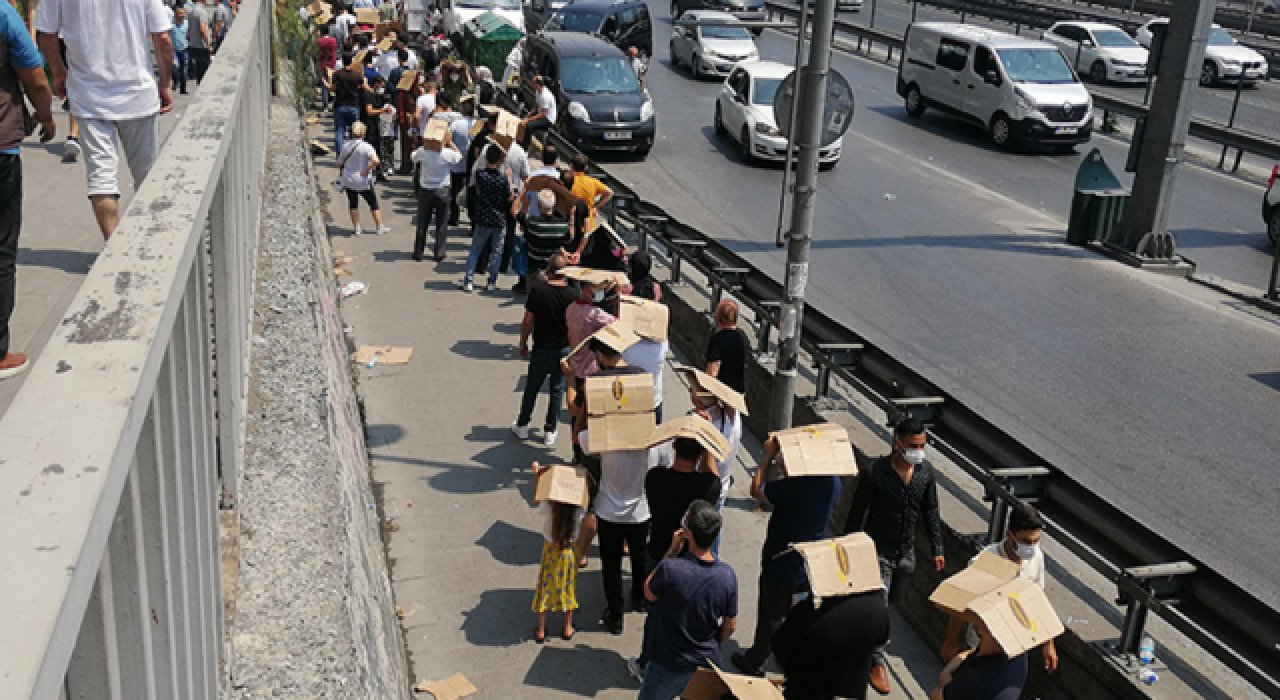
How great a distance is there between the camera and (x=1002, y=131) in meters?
24.2

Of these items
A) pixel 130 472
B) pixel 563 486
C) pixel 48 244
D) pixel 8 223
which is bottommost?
pixel 563 486

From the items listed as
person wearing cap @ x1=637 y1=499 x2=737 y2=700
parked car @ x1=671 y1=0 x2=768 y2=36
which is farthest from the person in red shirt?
person wearing cap @ x1=637 y1=499 x2=737 y2=700

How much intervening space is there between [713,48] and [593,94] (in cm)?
916

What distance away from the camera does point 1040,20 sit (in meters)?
39.8

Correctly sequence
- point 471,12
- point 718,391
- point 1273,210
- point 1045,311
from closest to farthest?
1. point 718,391
2. point 1045,311
3. point 1273,210
4. point 471,12

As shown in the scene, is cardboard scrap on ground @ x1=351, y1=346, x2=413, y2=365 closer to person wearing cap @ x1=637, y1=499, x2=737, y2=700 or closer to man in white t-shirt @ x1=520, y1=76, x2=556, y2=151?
person wearing cap @ x1=637, y1=499, x2=737, y2=700

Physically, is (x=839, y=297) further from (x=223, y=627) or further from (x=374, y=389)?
(x=223, y=627)

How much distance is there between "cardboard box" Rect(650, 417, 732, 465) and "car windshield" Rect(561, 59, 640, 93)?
16.6m

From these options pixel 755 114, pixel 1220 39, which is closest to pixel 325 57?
pixel 755 114

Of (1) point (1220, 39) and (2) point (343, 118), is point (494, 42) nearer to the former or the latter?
(2) point (343, 118)

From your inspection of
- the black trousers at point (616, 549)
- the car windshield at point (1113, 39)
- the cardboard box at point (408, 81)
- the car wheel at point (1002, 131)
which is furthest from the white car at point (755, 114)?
the black trousers at point (616, 549)

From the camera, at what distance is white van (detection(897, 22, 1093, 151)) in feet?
76.9

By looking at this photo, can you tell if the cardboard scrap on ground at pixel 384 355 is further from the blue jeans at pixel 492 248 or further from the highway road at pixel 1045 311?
the highway road at pixel 1045 311

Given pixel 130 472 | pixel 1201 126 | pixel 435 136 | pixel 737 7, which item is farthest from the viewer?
pixel 737 7
